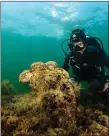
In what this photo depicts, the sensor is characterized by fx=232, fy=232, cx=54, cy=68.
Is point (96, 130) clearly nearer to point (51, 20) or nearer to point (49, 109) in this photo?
point (49, 109)

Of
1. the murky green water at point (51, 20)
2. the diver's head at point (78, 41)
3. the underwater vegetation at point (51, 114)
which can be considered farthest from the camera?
the murky green water at point (51, 20)

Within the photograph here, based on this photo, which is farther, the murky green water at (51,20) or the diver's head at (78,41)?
the murky green water at (51,20)

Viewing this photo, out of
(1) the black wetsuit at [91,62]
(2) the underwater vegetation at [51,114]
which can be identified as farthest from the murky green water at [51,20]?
(2) the underwater vegetation at [51,114]

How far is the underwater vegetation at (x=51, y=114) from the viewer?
348 centimetres

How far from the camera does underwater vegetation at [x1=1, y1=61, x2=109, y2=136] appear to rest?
11.4 feet

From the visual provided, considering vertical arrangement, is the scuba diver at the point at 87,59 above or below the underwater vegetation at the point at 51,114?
above

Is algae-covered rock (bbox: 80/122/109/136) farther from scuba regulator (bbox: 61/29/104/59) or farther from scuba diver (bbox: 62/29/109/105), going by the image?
scuba regulator (bbox: 61/29/104/59)

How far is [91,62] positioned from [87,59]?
0.35ft

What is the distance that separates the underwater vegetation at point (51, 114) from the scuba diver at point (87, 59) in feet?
3.07

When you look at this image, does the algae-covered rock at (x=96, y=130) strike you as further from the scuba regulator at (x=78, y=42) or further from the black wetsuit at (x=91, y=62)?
the scuba regulator at (x=78, y=42)

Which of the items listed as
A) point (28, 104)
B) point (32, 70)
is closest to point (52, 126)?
point (28, 104)

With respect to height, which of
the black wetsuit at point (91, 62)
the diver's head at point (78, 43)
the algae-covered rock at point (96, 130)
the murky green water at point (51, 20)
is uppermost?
the murky green water at point (51, 20)

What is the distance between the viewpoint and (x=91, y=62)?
15.2 feet

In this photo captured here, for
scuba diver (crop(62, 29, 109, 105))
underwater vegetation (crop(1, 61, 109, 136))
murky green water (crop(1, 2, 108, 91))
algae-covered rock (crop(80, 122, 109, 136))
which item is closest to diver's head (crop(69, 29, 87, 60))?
scuba diver (crop(62, 29, 109, 105))
